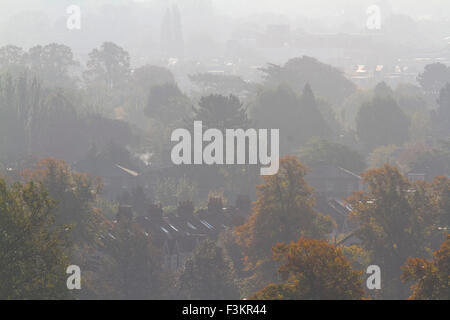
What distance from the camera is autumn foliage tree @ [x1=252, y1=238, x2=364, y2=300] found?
188 ft

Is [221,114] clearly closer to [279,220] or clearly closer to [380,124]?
[380,124]

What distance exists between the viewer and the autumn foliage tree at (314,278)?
188ft

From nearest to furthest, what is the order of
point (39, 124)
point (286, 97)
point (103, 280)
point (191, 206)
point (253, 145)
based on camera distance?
point (103, 280)
point (191, 206)
point (253, 145)
point (39, 124)
point (286, 97)

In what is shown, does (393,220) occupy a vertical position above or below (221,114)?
below

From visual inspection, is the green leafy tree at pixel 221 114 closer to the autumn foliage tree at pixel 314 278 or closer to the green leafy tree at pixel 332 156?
the green leafy tree at pixel 332 156

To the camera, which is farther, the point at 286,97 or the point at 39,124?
the point at 286,97

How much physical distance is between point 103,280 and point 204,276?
19.0 ft

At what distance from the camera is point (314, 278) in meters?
57.7

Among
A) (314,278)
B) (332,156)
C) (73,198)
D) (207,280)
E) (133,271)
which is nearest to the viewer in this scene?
(314,278)

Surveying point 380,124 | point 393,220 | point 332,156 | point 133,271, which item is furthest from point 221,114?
point 133,271

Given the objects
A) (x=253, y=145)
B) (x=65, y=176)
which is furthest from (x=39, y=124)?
(x=65, y=176)
